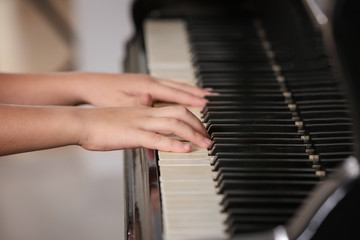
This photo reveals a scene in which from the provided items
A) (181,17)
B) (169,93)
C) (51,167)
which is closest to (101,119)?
(169,93)

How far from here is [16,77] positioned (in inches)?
66.2

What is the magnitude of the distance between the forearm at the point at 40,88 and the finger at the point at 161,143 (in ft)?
1.22

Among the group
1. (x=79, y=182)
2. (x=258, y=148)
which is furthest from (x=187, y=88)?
(x=79, y=182)

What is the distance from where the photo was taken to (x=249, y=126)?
141 centimetres

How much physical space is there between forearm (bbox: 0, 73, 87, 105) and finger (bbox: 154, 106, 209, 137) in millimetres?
352

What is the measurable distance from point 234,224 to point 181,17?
107cm

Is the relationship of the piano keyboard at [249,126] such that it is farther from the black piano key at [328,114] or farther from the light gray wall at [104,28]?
the light gray wall at [104,28]

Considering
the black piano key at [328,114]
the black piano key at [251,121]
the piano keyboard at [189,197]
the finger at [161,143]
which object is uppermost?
the black piano key at [251,121]

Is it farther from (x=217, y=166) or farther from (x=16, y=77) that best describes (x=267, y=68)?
(x=16, y=77)

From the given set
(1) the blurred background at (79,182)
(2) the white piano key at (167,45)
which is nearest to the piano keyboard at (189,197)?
(2) the white piano key at (167,45)

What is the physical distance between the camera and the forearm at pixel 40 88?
1660 mm

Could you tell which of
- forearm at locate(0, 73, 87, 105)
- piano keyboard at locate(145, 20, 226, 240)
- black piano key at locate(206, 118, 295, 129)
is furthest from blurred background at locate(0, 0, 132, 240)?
black piano key at locate(206, 118, 295, 129)

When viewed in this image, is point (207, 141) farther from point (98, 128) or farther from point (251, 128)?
point (98, 128)

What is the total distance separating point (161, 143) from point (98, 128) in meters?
0.13
